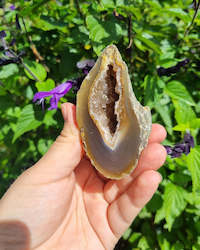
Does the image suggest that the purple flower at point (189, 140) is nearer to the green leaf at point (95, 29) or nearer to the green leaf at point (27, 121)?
the green leaf at point (95, 29)

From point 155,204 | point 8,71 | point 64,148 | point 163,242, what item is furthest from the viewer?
point 163,242

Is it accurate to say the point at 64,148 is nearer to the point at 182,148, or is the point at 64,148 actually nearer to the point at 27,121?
the point at 27,121

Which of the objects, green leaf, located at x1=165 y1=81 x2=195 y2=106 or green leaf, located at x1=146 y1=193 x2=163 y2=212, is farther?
green leaf, located at x1=146 y1=193 x2=163 y2=212

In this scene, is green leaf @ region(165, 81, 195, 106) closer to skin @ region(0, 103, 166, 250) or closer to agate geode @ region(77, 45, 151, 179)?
skin @ region(0, 103, 166, 250)

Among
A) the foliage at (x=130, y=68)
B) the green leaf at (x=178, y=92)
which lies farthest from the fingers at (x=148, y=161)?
the green leaf at (x=178, y=92)

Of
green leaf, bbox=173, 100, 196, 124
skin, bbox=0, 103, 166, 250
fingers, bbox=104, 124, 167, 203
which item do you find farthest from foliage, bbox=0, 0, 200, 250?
skin, bbox=0, 103, 166, 250

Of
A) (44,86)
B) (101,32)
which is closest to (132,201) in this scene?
(44,86)
